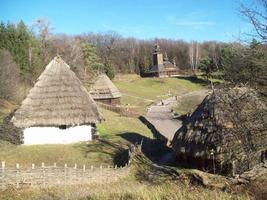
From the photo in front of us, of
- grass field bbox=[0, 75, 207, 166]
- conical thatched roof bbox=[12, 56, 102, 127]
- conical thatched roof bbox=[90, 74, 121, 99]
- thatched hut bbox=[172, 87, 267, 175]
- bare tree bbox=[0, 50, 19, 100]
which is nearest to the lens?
thatched hut bbox=[172, 87, 267, 175]

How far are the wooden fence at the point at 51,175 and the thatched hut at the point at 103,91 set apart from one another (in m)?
34.8

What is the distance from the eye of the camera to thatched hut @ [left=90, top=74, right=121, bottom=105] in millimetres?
55469

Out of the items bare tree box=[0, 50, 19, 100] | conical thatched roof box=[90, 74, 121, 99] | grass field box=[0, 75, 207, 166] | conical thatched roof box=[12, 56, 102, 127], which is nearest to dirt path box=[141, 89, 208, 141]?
grass field box=[0, 75, 207, 166]

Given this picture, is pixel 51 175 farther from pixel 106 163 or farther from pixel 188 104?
pixel 188 104

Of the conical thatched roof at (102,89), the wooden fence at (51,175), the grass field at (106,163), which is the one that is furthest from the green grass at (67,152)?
the conical thatched roof at (102,89)

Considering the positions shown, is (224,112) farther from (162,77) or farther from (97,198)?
(162,77)

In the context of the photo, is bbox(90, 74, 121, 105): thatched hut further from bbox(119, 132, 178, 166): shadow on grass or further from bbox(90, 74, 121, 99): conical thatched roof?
bbox(119, 132, 178, 166): shadow on grass

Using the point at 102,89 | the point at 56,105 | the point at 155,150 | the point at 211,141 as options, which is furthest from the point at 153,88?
the point at 211,141

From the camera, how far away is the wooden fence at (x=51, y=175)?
1756 cm

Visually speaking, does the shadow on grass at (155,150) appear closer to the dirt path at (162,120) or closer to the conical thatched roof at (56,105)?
the dirt path at (162,120)

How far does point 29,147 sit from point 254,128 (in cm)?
1956

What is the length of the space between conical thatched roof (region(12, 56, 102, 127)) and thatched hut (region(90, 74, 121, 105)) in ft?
80.5

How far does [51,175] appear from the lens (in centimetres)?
1867

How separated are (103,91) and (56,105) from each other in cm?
2657
